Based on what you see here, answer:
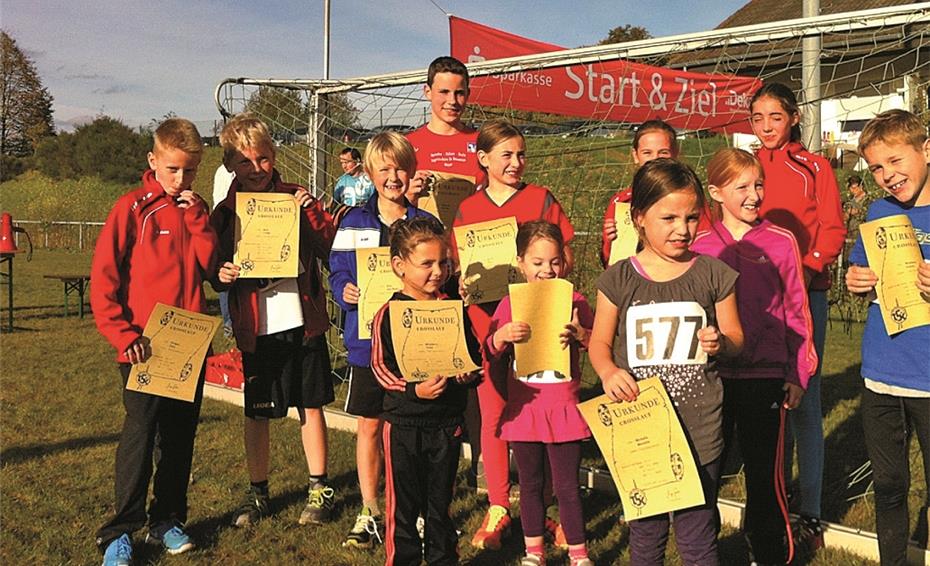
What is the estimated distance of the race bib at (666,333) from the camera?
2416 mm

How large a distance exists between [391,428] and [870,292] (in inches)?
77.3

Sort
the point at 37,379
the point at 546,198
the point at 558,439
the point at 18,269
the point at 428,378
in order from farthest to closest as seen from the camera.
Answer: the point at 18,269, the point at 37,379, the point at 546,198, the point at 558,439, the point at 428,378

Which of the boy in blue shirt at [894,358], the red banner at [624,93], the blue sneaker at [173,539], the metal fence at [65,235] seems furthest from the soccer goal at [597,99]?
the metal fence at [65,235]

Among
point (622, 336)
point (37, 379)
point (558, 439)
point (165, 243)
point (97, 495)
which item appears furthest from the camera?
point (37, 379)

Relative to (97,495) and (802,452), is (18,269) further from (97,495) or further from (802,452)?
(802,452)

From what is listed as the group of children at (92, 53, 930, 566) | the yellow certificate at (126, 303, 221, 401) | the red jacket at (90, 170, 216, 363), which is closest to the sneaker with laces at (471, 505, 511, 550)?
the group of children at (92, 53, 930, 566)

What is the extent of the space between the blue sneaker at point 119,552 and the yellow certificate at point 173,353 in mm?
681

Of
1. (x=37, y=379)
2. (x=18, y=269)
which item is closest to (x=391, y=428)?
(x=37, y=379)

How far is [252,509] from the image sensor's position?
3965mm

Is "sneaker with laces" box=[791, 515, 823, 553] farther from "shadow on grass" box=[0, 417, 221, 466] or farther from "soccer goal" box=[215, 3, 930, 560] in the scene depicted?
"shadow on grass" box=[0, 417, 221, 466]

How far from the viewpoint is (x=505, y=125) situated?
352 centimetres

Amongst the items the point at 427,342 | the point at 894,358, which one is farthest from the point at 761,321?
the point at 427,342

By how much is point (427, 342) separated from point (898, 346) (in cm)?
177

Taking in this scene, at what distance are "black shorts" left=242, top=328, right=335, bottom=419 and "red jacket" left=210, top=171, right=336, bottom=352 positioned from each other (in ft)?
0.21
